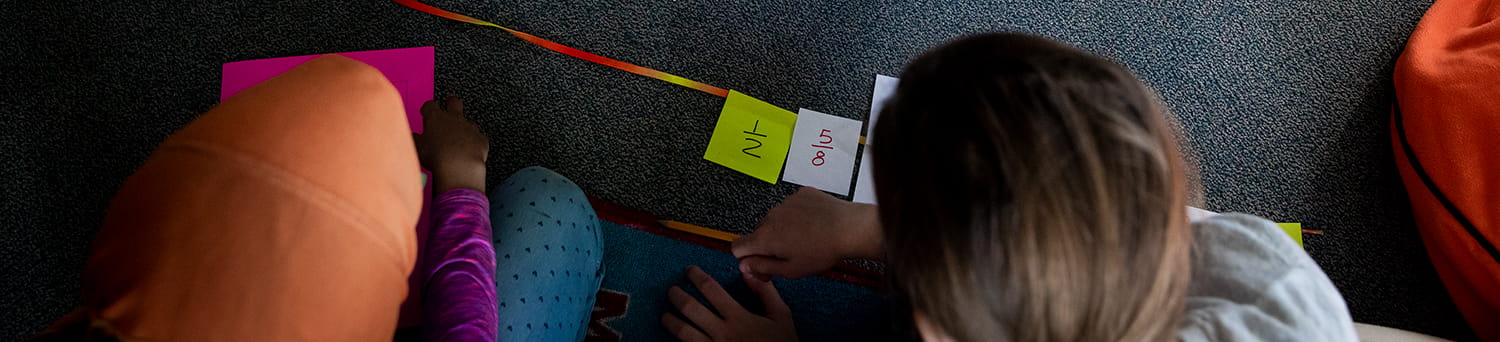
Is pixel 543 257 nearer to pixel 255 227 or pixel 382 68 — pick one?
pixel 255 227

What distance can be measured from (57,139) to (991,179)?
133 cm

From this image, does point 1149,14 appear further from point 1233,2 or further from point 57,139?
point 57,139

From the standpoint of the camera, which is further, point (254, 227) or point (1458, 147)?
point (1458, 147)

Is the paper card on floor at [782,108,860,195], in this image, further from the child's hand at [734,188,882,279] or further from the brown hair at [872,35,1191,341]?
the brown hair at [872,35,1191,341]

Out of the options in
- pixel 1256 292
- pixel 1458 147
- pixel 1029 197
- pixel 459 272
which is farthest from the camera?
pixel 1458 147

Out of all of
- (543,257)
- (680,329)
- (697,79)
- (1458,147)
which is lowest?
(680,329)

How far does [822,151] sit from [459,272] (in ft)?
1.79

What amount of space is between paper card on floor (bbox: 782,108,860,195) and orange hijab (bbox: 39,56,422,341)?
0.65 m

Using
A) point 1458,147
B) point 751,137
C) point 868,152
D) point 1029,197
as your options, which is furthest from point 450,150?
point 1458,147

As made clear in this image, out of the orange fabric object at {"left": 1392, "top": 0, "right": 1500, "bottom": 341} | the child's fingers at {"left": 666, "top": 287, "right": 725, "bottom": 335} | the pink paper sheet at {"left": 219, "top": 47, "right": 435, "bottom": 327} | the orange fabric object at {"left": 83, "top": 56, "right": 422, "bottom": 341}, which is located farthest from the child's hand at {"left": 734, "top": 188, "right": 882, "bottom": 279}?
the orange fabric object at {"left": 1392, "top": 0, "right": 1500, "bottom": 341}

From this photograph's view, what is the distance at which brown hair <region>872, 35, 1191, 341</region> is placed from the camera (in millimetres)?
448

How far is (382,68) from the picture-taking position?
3.70 feet

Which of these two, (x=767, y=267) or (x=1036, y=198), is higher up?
(x=1036, y=198)

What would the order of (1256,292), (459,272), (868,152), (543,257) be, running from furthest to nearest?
(868,152)
(543,257)
(459,272)
(1256,292)
